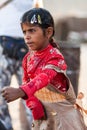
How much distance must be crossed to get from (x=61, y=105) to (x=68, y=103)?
0.26 ft

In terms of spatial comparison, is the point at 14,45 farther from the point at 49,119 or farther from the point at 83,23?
the point at 49,119

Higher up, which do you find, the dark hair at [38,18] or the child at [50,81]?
the dark hair at [38,18]

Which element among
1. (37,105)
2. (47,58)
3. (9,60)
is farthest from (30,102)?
(9,60)

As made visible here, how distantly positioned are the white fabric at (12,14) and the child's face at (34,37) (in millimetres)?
2044

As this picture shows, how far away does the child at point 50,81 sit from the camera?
3.97 metres

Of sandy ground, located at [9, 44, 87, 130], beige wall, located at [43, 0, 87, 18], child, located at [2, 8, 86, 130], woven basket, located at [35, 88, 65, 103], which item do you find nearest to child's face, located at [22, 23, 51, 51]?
child, located at [2, 8, 86, 130]

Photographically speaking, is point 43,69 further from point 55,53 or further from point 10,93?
point 10,93

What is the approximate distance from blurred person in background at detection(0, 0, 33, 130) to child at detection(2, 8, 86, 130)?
1.95m

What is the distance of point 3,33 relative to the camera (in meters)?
6.05

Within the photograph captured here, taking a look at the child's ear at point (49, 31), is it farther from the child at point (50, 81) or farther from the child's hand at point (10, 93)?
the child's hand at point (10, 93)

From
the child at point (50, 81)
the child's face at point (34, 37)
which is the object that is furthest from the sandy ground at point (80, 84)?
the child's face at point (34, 37)

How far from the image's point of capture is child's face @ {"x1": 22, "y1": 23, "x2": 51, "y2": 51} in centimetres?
400

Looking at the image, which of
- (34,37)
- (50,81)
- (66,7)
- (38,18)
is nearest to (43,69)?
(50,81)

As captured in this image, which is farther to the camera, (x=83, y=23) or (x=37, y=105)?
(x=83, y=23)
